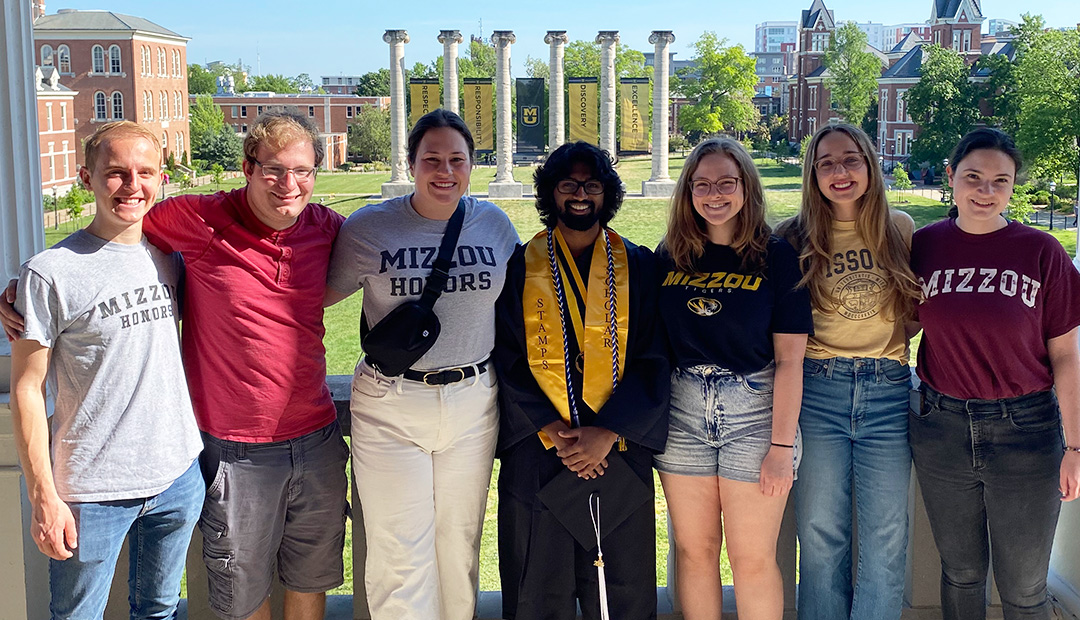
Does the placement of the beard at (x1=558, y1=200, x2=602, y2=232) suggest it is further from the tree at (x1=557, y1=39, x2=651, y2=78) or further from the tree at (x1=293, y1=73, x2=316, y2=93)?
the tree at (x1=293, y1=73, x2=316, y2=93)

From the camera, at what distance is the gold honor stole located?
3057 millimetres

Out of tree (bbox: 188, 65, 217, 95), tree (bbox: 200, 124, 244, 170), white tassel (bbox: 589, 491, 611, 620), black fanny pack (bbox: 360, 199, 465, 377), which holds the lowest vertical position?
white tassel (bbox: 589, 491, 611, 620)

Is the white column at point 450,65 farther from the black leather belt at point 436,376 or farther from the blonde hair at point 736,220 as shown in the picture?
the black leather belt at point 436,376

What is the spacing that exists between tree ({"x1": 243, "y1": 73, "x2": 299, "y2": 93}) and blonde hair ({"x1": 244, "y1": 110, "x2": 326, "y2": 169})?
108 metres

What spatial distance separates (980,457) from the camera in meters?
2.95

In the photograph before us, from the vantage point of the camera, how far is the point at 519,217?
3550cm

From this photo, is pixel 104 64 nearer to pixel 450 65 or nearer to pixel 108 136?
pixel 450 65

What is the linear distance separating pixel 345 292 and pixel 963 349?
196 centimetres

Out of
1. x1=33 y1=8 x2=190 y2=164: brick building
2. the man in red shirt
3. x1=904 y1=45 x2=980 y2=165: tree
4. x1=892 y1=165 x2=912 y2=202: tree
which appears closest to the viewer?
the man in red shirt

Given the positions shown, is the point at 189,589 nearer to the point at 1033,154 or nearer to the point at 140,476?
the point at 140,476

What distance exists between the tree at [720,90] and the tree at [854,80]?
19.5ft

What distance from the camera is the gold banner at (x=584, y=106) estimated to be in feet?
156

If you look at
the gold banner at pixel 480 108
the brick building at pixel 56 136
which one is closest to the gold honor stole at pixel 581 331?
the gold banner at pixel 480 108

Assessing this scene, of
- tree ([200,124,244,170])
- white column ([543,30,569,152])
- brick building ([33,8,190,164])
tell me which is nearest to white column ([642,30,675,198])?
white column ([543,30,569,152])
